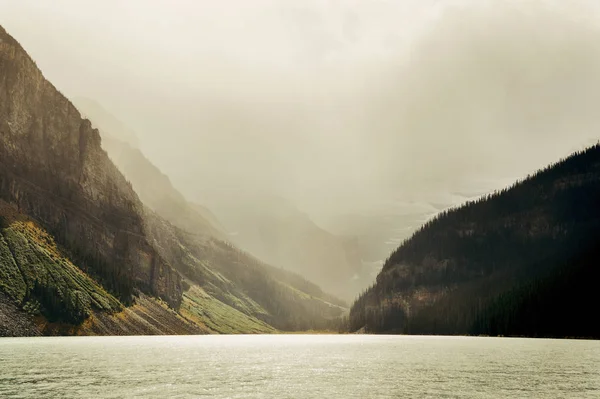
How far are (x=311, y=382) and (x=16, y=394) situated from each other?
1400 inches

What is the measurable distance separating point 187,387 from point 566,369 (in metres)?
65.1

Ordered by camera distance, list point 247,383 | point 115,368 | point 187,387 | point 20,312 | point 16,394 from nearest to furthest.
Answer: point 16,394
point 187,387
point 247,383
point 115,368
point 20,312

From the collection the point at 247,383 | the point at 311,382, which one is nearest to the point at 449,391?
the point at 311,382

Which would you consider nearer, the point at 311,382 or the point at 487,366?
the point at 311,382

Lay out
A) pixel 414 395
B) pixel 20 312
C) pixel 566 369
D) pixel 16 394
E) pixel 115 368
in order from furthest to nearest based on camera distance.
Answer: pixel 20 312 → pixel 566 369 → pixel 115 368 → pixel 414 395 → pixel 16 394

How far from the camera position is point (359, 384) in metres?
68.7

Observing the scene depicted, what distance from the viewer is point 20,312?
194m

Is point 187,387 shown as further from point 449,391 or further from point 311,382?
point 449,391

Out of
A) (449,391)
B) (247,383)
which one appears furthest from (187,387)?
(449,391)

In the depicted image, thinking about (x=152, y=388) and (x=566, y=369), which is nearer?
(x=152, y=388)

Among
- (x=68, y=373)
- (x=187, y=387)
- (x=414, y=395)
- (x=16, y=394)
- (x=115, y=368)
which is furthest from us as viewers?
(x=115, y=368)

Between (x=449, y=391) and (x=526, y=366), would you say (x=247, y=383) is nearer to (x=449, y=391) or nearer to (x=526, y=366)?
(x=449, y=391)

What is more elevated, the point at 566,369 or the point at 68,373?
the point at 566,369

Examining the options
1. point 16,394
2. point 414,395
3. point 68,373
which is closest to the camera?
point 16,394
